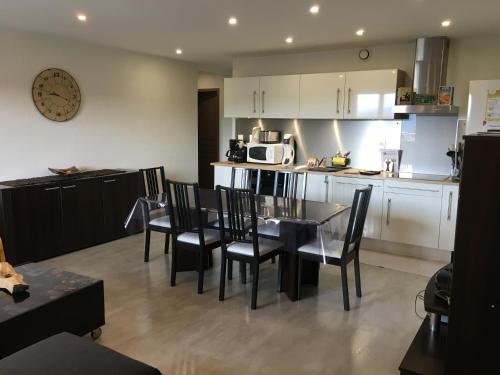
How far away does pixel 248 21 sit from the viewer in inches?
151

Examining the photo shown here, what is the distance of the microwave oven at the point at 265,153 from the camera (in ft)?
17.9

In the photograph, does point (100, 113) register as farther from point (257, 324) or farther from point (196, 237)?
point (257, 324)

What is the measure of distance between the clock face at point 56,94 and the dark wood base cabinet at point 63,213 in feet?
2.58

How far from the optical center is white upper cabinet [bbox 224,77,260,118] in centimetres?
563

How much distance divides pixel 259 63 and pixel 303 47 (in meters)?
0.91

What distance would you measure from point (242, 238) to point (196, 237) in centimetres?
54

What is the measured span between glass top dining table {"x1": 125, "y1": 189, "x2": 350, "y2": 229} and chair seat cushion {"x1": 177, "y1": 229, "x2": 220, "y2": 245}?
0.92ft

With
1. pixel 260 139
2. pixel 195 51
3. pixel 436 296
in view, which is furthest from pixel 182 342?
pixel 195 51

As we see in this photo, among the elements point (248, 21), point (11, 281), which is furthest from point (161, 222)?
point (248, 21)

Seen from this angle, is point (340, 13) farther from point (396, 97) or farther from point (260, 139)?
point (260, 139)

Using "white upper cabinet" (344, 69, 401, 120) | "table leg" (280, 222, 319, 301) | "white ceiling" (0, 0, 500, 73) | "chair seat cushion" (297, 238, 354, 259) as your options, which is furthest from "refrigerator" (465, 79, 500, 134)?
"table leg" (280, 222, 319, 301)

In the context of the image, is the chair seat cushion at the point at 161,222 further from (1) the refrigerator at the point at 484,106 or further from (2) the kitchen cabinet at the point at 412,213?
(1) the refrigerator at the point at 484,106

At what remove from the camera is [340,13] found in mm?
3521

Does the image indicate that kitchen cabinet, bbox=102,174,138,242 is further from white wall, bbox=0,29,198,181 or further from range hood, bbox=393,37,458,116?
range hood, bbox=393,37,458,116
